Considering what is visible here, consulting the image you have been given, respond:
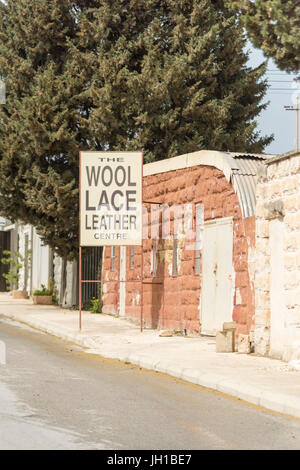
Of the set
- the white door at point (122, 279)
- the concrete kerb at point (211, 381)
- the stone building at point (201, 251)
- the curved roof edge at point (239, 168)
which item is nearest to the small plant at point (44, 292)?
the white door at point (122, 279)

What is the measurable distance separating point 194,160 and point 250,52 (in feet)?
33.1

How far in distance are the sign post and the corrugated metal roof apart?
8.35ft

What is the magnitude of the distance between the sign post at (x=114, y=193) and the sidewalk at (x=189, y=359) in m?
1.44

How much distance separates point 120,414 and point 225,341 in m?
6.66

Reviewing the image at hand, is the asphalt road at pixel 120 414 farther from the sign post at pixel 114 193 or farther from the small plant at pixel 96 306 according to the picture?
the small plant at pixel 96 306

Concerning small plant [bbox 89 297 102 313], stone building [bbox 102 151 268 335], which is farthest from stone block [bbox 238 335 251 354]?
small plant [bbox 89 297 102 313]

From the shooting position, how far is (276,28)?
40.7 ft

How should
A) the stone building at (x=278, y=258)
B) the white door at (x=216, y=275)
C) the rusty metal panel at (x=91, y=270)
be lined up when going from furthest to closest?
the rusty metal panel at (x=91, y=270), the white door at (x=216, y=275), the stone building at (x=278, y=258)

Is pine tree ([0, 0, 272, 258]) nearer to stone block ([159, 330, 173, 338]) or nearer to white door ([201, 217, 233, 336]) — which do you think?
white door ([201, 217, 233, 336])

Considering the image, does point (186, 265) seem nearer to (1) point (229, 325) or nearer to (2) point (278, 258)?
(1) point (229, 325)

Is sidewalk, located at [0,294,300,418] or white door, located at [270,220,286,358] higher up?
white door, located at [270,220,286,358]

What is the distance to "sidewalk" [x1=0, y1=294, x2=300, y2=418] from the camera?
1064cm

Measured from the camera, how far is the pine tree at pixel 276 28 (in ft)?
40.2
